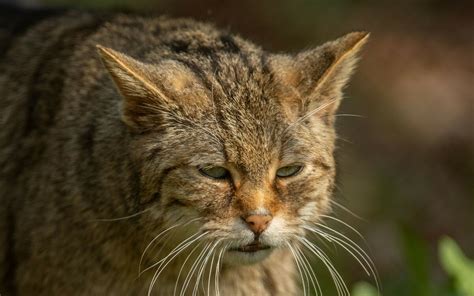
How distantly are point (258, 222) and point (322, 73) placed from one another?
849 millimetres

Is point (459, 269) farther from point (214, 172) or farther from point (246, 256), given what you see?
point (214, 172)

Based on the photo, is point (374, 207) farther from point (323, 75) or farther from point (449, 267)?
point (323, 75)

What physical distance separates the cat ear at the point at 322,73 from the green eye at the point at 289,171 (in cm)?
26

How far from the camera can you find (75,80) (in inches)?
227

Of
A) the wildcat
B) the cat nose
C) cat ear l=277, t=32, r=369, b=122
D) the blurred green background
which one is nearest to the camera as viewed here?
the cat nose

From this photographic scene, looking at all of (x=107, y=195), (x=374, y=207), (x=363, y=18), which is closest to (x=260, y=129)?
(x=107, y=195)

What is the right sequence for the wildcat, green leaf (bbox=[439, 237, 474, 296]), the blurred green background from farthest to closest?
the blurred green background < green leaf (bbox=[439, 237, 474, 296]) < the wildcat

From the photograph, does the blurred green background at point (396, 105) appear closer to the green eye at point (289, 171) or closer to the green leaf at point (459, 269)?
the green leaf at point (459, 269)

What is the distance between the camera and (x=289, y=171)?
201 inches

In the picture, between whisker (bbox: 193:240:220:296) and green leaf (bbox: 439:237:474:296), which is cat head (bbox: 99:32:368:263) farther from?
green leaf (bbox: 439:237:474:296)

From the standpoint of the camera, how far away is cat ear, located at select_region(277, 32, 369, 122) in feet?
17.3

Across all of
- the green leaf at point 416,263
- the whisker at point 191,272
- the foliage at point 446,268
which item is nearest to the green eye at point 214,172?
the whisker at point 191,272

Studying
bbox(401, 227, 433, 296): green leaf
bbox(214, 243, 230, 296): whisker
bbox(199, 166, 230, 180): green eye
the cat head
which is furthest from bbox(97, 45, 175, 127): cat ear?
bbox(401, 227, 433, 296): green leaf

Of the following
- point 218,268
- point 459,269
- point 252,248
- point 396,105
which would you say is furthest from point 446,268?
point 396,105
